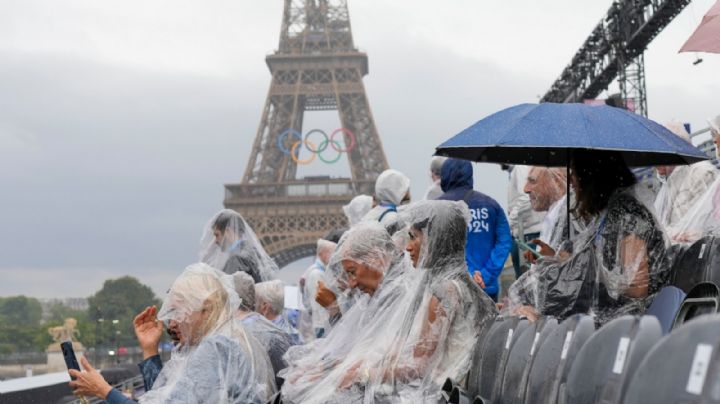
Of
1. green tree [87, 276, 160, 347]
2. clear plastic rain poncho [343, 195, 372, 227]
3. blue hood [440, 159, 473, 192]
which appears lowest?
blue hood [440, 159, 473, 192]

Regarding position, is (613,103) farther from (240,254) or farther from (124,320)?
(124,320)

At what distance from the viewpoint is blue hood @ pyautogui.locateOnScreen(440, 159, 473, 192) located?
19.9ft

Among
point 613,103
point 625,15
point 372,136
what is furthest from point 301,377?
point 372,136

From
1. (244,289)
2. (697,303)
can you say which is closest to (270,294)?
(244,289)

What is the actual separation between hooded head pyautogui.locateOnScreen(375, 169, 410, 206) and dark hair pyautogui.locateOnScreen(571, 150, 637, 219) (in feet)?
8.65

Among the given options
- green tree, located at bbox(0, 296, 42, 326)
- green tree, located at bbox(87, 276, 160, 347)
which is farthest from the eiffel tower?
green tree, located at bbox(0, 296, 42, 326)

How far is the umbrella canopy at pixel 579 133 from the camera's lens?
4656 mm

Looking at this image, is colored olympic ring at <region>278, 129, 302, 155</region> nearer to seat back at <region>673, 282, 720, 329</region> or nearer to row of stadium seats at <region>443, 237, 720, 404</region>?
row of stadium seats at <region>443, 237, 720, 404</region>

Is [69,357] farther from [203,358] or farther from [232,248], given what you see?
[232,248]

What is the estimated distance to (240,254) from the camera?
724 centimetres

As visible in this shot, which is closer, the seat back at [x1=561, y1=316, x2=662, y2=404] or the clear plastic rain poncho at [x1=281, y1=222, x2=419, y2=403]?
the seat back at [x1=561, y1=316, x2=662, y2=404]

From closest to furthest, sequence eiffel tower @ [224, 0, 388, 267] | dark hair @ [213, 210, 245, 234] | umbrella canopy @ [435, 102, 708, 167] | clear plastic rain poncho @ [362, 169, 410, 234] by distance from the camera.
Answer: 1. umbrella canopy @ [435, 102, 708, 167]
2. clear plastic rain poncho @ [362, 169, 410, 234]
3. dark hair @ [213, 210, 245, 234]
4. eiffel tower @ [224, 0, 388, 267]

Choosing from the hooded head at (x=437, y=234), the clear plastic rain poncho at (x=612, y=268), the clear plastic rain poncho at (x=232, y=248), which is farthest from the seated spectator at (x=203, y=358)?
the clear plastic rain poncho at (x=232, y=248)

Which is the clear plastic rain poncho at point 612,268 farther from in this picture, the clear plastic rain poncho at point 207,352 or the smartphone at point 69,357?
the smartphone at point 69,357
